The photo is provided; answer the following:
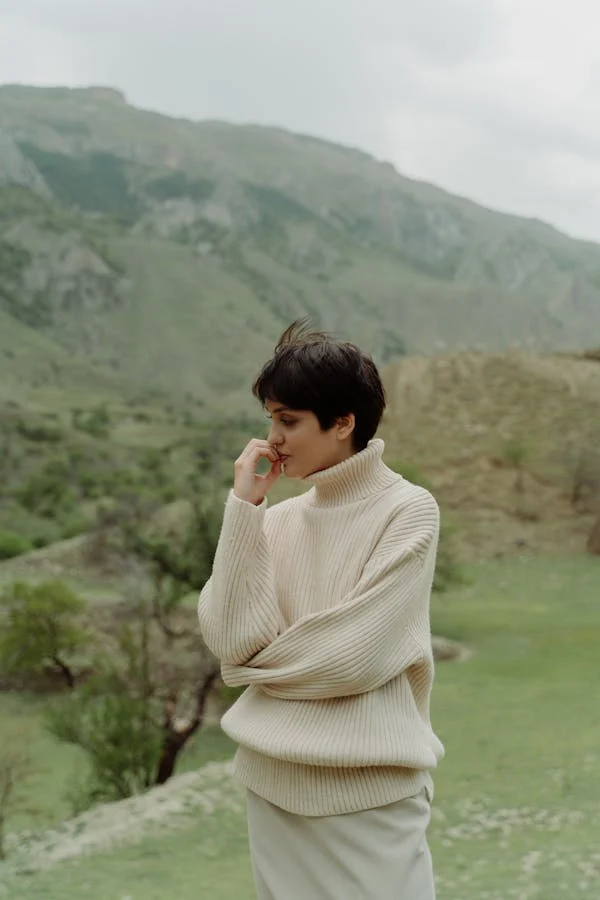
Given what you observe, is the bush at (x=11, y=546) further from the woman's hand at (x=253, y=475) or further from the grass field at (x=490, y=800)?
the woman's hand at (x=253, y=475)

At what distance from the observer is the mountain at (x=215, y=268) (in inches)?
4072

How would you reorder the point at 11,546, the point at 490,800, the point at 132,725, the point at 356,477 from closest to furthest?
the point at 356,477 → the point at 490,800 → the point at 132,725 → the point at 11,546

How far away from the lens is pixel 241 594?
2.41 meters

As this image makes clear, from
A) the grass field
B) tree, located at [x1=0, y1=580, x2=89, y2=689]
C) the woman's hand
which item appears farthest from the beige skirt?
tree, located at [x1=0, y1=580, x2=89, y2=689]

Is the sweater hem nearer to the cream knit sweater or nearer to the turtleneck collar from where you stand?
the cream knit sweater

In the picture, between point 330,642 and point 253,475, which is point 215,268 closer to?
point 253,475

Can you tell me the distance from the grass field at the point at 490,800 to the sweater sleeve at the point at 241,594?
15.6 ft

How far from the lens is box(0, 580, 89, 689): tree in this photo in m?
20.8

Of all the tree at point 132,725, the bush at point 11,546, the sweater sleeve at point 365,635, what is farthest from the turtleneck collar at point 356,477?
the bush at point 11,546

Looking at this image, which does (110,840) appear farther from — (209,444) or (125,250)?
(125,250)

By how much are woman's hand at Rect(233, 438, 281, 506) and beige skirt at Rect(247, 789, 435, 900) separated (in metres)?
0.72

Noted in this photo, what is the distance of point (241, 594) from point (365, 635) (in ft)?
1.00

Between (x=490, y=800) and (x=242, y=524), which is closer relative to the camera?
(x=242, y=524)

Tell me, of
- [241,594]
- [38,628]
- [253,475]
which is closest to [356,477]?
[253,475]
